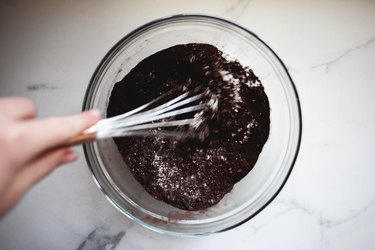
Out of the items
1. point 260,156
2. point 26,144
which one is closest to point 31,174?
point 26,144

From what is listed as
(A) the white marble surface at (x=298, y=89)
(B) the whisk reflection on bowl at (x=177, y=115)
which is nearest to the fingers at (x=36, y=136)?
(B) the whisk reflection on bowl at (x=177, y=115)

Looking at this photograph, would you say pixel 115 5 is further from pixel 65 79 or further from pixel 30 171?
pixel 30 171

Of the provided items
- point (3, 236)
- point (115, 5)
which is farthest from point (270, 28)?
point (3, 236)

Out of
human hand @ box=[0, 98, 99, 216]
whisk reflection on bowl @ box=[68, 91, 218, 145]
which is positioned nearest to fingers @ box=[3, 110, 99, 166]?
human hand @ box=[0, 98, 99, 216]

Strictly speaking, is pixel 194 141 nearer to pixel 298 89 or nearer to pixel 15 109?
pixel 298 89

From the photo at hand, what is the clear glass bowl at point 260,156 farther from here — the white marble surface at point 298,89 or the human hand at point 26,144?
the human hand at point 26,144
